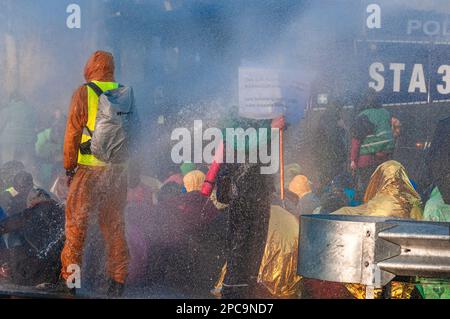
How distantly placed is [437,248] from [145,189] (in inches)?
149

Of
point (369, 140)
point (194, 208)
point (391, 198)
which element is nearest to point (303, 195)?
point (369, 140)

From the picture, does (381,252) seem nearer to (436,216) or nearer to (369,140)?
(436,216)

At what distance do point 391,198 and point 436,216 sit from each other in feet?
1.26

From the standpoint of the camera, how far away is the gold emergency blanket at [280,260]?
682cm

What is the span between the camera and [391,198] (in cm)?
716

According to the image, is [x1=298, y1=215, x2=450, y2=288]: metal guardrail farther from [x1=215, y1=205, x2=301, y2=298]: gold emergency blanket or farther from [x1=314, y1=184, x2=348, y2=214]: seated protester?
[x1=314, y1=184, x2=348, y2=214]: seated protester

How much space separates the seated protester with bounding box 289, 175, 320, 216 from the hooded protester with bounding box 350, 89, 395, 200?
405 millimetres

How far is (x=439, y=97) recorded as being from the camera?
313 inches

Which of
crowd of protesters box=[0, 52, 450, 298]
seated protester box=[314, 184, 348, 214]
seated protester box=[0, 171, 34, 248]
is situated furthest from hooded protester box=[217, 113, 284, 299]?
seated protester box=[0, 171, 34, 248]

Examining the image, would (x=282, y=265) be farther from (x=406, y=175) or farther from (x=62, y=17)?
(x=62, y=17)

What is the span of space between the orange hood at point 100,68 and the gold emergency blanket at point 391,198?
2.09 m

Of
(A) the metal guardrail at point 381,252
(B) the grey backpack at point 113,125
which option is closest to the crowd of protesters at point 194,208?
(B) the grey backpack at point 113,125

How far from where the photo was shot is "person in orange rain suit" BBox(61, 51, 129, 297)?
6.64 metres

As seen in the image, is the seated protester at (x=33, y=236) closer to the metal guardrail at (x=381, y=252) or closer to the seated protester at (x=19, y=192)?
the seated protester at (x=19, y=192)
